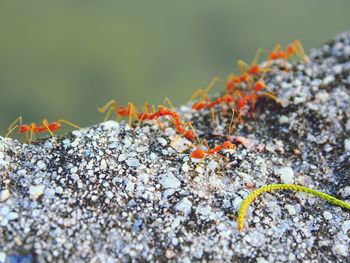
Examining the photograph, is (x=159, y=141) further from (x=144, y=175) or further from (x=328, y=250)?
(x=328, y=250)

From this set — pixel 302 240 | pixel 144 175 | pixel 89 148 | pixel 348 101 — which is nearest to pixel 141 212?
pixel 144 175

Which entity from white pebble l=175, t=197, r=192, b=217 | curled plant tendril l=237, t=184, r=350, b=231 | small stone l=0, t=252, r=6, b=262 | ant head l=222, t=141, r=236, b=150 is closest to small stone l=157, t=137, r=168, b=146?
ant head l=222, t=141, r=236, b=150

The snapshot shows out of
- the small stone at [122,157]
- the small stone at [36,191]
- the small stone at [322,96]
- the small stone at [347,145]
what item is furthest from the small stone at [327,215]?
the small stone at [36,191]

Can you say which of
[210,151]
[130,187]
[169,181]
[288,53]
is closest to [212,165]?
[210,151]

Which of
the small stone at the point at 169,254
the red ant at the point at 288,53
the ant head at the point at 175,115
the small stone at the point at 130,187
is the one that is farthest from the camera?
the red ant at the point at 288,53

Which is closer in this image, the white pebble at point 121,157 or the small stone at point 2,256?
the small stone at point 2,256

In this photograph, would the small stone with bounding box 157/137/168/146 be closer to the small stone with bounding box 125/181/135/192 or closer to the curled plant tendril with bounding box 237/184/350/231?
the small stone with bounding box 125/181/135/192

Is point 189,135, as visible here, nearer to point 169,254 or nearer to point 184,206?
point 184,206

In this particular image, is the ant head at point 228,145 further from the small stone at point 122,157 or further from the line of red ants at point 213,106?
the small stone at point 122,157
